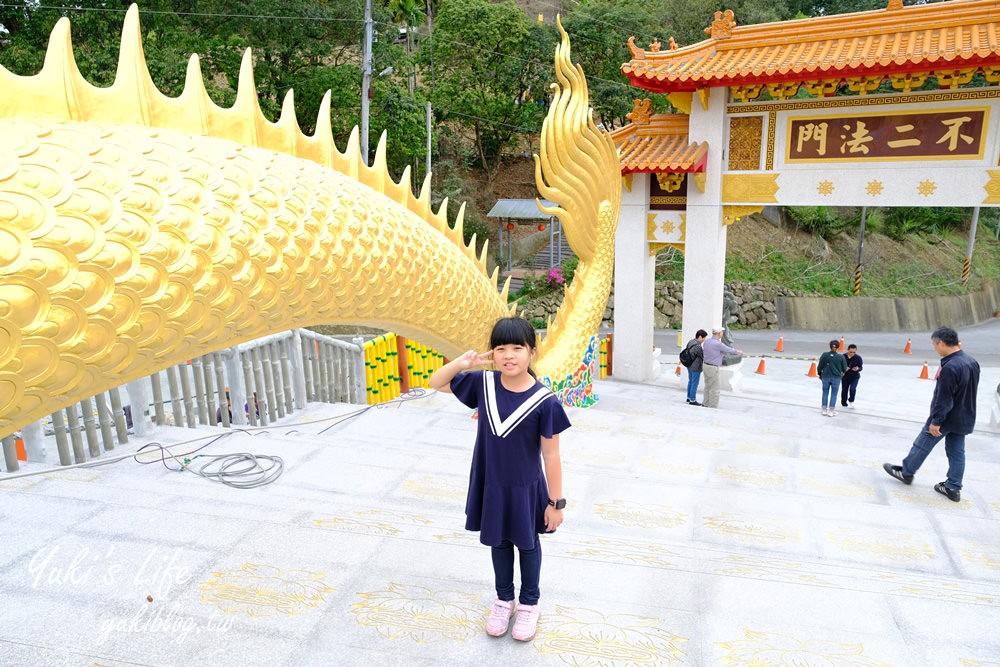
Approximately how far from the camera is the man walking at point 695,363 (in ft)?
23.8

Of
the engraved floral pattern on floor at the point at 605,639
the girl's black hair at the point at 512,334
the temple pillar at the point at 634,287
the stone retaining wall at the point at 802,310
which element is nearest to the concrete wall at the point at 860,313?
the stone retaining wall at the point at 802,310

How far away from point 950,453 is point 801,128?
16.1 ft

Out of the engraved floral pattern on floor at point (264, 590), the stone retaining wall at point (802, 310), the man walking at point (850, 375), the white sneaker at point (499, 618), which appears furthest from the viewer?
the stone retaining wall at point (802, 310)

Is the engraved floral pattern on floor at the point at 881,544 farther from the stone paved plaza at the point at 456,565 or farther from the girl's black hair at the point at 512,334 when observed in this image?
the girl's black hair at the point at 512,334

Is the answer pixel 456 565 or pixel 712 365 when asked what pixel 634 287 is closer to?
pixel 712 365

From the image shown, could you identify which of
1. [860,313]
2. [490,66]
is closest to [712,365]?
[860,313]

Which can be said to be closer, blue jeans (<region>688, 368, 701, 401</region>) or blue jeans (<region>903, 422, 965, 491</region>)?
blue jeans (<region>903, 422, 965, 491</region>)

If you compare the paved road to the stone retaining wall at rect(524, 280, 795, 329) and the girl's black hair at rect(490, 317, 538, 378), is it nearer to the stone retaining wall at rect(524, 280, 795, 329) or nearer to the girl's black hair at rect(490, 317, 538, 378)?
the stone retaining wall at rect(524, 280, 795, 329)

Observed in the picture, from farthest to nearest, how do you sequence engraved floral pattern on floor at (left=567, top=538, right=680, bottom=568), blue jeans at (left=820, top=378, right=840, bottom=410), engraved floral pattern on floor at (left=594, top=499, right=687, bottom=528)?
blue jeans at (left=820, top=378, right=840, bottom=410) → engraved floral pattern on floor at (left=594, top=499, right=687, bottom=528) → engraved floral pattern on floor at (left=567, top=538, right=680, bottom=568)

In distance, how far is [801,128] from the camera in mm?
7691

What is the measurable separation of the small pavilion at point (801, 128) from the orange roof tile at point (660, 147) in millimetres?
15

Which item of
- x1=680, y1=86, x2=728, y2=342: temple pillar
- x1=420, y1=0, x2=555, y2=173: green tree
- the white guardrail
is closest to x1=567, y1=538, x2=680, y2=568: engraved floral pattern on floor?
the white guardrail

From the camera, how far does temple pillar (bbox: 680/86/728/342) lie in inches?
315

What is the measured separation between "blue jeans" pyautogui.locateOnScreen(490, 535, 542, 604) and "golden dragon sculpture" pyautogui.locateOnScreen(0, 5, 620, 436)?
3.56 feet
